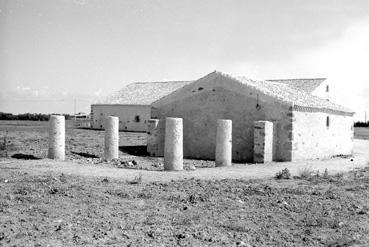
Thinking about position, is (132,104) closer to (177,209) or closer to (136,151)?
(136,151)

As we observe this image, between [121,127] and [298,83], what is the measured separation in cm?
1697

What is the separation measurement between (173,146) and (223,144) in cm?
233

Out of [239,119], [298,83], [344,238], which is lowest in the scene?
[344,238]

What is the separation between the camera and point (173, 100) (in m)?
20.6

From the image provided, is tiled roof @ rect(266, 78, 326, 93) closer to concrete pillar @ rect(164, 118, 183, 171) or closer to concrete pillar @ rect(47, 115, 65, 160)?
concrete pillar @ rect(164, 118, 183, 171)

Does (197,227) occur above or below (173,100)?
below

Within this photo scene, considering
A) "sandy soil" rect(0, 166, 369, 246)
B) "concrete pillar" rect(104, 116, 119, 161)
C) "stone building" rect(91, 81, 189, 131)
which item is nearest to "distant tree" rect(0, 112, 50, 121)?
"stone building" rect(91, 81, 189, 131)

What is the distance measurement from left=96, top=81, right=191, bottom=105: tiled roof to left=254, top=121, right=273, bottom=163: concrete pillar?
934 inches

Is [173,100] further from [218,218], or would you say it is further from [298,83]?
[298,83]

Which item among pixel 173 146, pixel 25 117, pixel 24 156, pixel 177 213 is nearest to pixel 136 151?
pixel 24 156

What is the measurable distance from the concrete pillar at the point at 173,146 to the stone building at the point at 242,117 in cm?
484

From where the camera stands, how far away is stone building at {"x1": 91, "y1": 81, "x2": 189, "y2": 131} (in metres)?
40.7

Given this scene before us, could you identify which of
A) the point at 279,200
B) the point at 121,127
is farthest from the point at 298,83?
the point at 279,200

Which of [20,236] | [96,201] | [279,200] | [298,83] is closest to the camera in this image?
[20,236]
